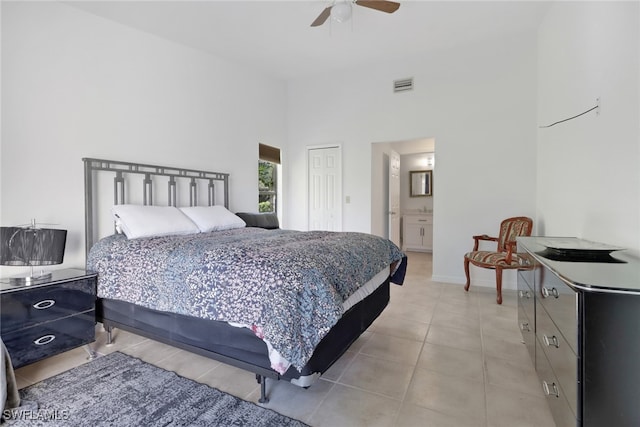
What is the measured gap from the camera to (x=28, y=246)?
2.03 m

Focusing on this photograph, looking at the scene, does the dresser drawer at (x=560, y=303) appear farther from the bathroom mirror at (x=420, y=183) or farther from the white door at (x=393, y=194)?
the bathroom mirror at (x=420, y=183)

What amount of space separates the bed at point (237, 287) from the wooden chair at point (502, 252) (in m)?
1.23

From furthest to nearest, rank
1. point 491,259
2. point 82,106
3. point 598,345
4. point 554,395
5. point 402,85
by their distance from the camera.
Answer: point 402,85, point 491,259, point 82,106, point 554,395, point 598,345

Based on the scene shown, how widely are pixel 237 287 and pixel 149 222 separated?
1428 millimetres

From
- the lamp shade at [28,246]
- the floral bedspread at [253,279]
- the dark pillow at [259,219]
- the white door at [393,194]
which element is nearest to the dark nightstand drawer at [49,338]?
the floral bedspread at [253,279]

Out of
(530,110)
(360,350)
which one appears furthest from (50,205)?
(530,110)

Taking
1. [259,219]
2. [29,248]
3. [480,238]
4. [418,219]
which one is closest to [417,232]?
[418,219]

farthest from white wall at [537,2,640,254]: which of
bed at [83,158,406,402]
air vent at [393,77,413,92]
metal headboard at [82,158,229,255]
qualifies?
metal headboard at [82,158,229,255]

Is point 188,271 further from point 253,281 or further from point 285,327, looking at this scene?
point 285,327

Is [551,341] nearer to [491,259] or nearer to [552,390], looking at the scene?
[552,390]

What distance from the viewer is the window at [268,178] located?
4.98 m

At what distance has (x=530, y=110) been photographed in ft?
12.3

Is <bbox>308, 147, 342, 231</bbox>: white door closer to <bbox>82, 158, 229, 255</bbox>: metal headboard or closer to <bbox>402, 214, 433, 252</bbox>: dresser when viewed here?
<bbox>82, 158, 229, 255</bbox>: metal headboard

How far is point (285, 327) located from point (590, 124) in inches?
98.5
